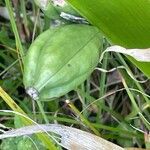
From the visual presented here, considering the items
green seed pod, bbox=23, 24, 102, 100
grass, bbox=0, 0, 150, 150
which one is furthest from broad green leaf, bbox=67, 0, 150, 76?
grass, bbox=0, 0, 150, 150

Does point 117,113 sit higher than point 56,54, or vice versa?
point 56,54

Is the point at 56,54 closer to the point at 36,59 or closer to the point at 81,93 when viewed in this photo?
the point at 36,59

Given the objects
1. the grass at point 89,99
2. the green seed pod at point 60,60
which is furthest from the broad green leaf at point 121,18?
the grass at point 89,99

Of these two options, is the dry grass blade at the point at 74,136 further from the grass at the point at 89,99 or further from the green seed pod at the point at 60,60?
the grass at the point at 89,99

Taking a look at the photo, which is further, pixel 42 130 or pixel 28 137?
pixel 28 137

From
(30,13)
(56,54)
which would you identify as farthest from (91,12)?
(30,13)

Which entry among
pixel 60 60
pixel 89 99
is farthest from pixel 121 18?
pixel 89 99

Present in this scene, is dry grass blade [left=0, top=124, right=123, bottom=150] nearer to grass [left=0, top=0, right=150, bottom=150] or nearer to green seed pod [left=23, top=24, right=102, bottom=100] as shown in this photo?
green seed pod [left=23, top=24, right=102, bottom=100]
